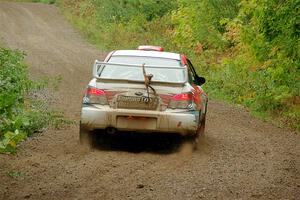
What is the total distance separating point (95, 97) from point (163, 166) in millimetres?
1593

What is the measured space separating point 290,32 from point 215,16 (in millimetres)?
9469

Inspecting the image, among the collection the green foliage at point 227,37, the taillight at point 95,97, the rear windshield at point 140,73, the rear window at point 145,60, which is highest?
the rear window at point 145,60

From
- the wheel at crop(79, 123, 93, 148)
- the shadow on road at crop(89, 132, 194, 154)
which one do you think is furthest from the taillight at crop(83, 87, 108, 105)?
the shadow on road at crop(89, 132, 194, 154)

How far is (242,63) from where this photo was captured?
20797 millimetres

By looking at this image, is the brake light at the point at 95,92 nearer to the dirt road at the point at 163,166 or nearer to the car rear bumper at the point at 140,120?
the car rear bumper at the point at 140,120

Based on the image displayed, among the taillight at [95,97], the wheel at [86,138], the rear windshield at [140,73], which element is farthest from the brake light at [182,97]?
the wheel at [86,138]

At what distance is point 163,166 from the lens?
9.73 meters

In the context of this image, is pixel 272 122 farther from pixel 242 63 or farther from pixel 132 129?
pixel 132 129

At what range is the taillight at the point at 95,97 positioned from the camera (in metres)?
10.4

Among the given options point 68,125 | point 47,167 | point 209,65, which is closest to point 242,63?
point 209,65

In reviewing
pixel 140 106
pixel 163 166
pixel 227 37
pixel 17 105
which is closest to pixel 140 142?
pixel 140 106

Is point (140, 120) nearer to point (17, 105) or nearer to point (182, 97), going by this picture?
point (182, 97)

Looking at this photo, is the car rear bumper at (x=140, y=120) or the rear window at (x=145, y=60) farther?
the rear window at (x=145, y=60)

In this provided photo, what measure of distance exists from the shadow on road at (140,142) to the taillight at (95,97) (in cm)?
78
